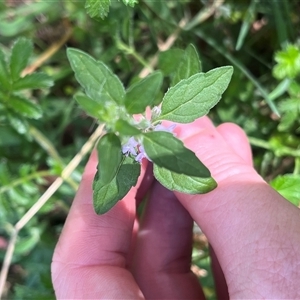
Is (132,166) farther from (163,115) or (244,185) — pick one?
(244,185)

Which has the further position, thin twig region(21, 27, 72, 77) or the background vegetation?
thin twig region(21, 27, 72, 77)

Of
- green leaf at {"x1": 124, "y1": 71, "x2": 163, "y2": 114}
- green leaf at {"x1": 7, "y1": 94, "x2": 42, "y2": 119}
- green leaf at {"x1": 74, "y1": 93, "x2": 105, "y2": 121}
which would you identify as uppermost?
green leaf at {"x1": 124, "y1": 71, "x2": 163, "y2": 114}

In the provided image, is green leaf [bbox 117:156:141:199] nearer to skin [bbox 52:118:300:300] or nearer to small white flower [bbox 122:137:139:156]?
small white flower [bbox 122:137:139:156]

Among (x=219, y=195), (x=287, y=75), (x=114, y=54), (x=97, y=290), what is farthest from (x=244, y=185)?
(x=114, y=54)

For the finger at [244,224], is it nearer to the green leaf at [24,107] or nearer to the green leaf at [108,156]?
the green leaf at [108,156]

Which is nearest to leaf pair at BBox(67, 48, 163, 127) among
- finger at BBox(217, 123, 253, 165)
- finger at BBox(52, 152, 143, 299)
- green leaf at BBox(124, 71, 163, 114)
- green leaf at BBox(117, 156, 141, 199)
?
green leaf at BBox(124, 71, 163, 114)

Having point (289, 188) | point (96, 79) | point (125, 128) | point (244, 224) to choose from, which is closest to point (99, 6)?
point (96, 79)

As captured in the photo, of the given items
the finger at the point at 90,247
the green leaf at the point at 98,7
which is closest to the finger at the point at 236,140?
the finger at the point at 90,247
